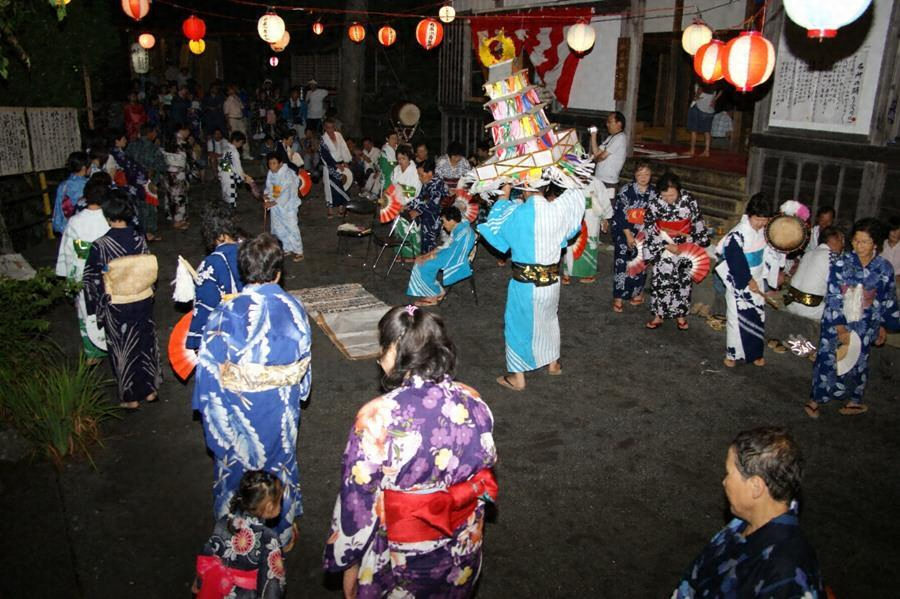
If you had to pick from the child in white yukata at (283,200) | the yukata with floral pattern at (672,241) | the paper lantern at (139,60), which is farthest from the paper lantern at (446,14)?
the paper lantern at (139,60)

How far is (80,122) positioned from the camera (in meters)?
12.8

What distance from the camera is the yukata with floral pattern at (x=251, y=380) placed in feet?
12.3

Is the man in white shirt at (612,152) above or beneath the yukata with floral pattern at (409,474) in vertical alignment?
above

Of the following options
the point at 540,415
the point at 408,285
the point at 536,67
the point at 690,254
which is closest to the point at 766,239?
the point at 690,254

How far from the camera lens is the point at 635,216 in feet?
27.9

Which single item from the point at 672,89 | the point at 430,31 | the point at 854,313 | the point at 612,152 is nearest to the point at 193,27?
the point at 430,31

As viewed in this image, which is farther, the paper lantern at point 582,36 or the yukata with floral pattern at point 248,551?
the paper lantern at point 582,36

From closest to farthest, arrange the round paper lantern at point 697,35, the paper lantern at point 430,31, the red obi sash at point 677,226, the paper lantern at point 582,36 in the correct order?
the red obi sash at point 677,226
the round paper lantern at point 697,35
the paper lantern at point 582,36
the paper lantern at point 430,31

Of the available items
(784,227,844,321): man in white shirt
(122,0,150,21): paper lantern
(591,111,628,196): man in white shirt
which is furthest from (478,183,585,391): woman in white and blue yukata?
(122,0,150,21): paper lantern

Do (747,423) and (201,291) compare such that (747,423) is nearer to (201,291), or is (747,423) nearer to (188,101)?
(201,291)

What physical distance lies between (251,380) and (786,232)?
5643 millimetres

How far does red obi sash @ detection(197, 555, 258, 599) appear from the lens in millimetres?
3266

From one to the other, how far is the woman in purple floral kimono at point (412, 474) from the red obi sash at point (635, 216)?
20.5 ft

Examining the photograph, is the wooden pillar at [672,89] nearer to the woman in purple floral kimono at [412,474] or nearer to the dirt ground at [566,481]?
the dirt ground at [566,481]
